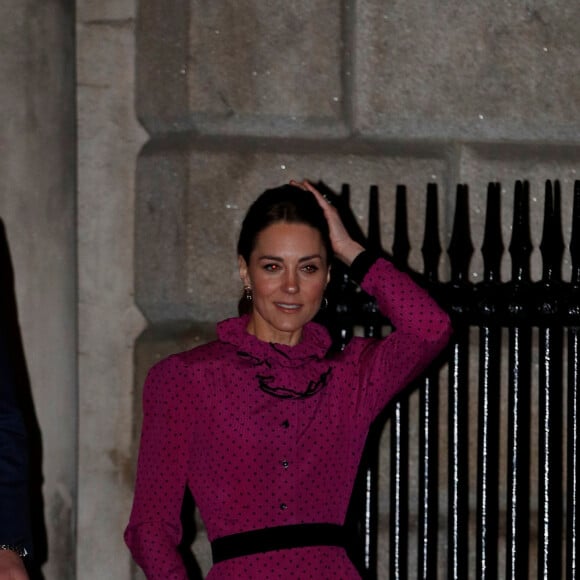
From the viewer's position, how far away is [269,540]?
7.64ft

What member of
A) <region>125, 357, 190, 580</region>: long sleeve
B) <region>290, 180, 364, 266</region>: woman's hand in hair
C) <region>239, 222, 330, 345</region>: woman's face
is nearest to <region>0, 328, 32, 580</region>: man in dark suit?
<region>125, 357, 190, 580</region>: long sleeve

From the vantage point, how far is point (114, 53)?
3.45 meters

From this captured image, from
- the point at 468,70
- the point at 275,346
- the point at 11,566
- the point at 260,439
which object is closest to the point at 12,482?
the point at 11,566

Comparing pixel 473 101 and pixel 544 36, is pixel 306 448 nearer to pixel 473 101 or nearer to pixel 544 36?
pixel 473 101

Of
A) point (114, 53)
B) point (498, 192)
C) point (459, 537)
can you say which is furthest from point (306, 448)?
point (114, 53)

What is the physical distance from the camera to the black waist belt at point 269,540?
2.33 m

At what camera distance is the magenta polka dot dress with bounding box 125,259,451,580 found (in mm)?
2336

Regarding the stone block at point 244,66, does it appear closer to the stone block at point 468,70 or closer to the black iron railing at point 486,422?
the stone block at point 468,70

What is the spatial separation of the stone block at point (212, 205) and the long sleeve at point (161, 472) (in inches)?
36.0

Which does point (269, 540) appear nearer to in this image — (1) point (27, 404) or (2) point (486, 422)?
(2) point (486, 422)

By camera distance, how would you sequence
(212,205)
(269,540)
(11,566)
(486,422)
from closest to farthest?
(11,566), (269,540), (486,422), (212,205)

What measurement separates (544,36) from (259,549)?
188cm

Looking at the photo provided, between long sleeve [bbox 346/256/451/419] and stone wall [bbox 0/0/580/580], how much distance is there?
92 cm

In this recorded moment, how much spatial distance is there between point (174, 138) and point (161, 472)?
4.28 feet
